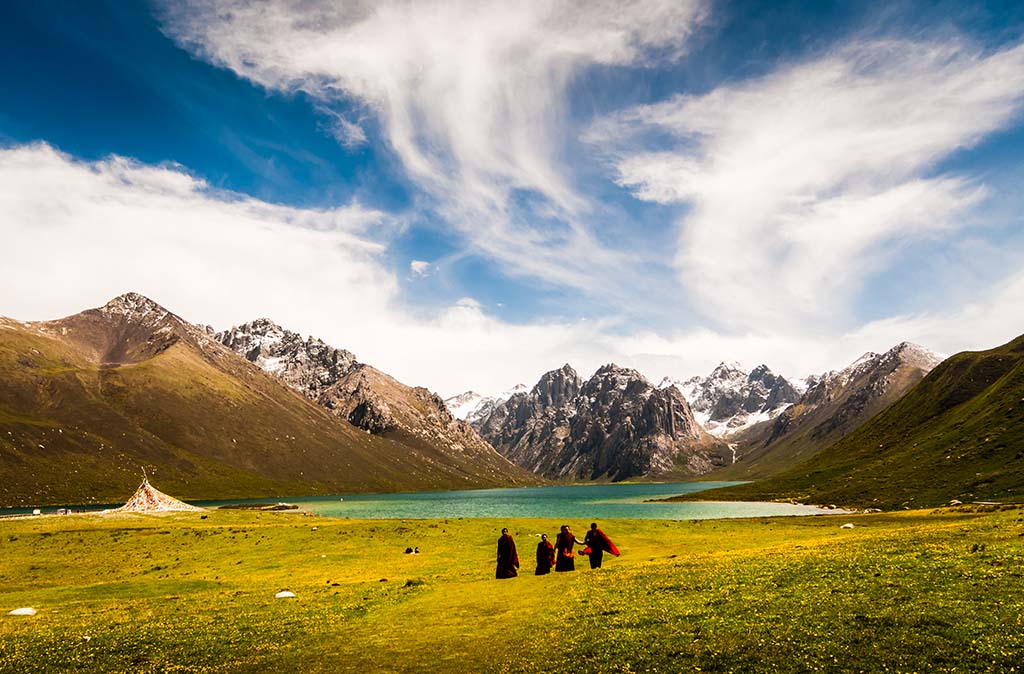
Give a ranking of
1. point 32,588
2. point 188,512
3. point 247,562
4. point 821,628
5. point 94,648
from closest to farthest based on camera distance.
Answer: point 821,628 → point 94,648 → point 32,588 → point 247,562 → point 188,512

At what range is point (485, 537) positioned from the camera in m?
74.9

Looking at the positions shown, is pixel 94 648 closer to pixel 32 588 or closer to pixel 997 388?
pixel 32 588

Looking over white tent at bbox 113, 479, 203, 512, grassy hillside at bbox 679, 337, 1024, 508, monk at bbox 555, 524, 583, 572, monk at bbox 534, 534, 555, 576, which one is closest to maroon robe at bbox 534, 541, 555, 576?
monk at bbox 534, 534, 555, 576

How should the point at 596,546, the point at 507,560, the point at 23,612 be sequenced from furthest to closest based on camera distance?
the point at 596,546 < the point at 507,560 < the point at 23,612

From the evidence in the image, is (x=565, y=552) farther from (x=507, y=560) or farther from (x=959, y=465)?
(x=959, y=465)

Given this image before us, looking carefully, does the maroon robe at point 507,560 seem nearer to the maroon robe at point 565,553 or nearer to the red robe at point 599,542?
the maroon robe at point 565,553

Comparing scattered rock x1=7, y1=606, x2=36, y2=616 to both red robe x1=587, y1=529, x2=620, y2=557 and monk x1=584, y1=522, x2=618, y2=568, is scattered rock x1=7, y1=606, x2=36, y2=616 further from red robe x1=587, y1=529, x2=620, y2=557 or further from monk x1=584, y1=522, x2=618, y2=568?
red robe x1=587, y1=529, x2=620, y2=557

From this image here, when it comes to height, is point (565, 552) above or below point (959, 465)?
below

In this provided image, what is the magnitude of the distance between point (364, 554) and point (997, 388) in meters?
201

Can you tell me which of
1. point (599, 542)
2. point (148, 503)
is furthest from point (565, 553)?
point (148, 503)

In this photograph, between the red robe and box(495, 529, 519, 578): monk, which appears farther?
the red robe

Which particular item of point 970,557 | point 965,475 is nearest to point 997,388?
point 965,475

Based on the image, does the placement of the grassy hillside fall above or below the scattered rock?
above

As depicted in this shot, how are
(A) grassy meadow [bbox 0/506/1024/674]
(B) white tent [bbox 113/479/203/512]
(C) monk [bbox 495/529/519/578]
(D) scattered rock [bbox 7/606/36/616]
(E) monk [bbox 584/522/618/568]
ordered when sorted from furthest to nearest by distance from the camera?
1. (B) white tent [bbox 113/479/203/512]
2. (E) monk [bbox 584/522/618/568]
3. (C) monk [bbox 495/529/519/578]
4. (D) scattered rock [bbox 7/606/36/616]
5. (A) grassy meadow [bbox 0/506/1024/674]
